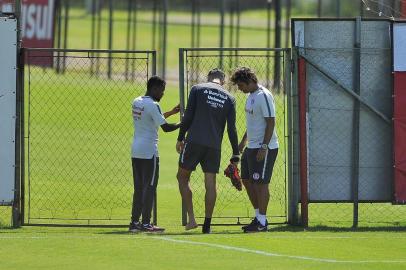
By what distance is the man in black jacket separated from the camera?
14.6 meters

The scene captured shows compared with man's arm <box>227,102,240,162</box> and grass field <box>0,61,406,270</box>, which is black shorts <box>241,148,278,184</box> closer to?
man's arm <box>227,102,240,162</box>

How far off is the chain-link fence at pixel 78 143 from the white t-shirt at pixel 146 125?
2.23ft

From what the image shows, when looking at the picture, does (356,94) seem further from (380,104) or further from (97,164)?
(97,164)

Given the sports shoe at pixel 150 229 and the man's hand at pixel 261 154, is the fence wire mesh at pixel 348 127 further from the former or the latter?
the sports shoe at pixel 150 229

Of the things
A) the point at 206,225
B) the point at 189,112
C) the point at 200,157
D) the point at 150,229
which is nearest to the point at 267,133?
the point at 200,157

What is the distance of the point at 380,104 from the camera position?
15.6m

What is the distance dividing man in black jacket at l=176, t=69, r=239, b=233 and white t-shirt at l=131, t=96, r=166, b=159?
32 centimetres

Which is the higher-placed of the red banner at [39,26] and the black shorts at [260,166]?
the red banner at [39,26]

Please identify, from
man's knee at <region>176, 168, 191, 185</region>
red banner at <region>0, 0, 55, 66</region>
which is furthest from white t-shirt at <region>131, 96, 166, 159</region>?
red banner at <region>0, 0, 55, 66</region>

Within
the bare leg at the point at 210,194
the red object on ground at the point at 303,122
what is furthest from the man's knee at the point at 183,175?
the red object on ground at the point at 303,122

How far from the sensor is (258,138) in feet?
48.6

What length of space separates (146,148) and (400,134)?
3.31 meters

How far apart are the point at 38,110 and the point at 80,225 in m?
13.1

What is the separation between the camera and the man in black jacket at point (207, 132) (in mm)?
14578
